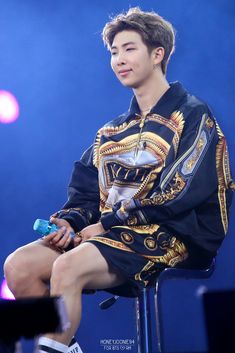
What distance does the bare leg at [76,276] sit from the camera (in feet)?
4.95

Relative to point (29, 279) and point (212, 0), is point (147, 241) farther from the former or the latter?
point (212, 0)

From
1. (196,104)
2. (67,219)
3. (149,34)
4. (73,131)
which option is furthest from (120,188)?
(73,131)

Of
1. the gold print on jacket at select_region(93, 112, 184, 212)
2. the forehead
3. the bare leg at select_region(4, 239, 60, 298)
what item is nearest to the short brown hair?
the forehead

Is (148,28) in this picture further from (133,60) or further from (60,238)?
(60,238)

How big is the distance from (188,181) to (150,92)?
401mm

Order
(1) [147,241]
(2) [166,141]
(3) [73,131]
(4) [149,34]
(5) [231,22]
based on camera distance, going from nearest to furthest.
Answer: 1. (1) [147,241]
2. (2) [166,141]
3. (4) [149,34]
4. (5) [231,22]
5. (3) [73,131]

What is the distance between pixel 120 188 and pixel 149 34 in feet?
1.65

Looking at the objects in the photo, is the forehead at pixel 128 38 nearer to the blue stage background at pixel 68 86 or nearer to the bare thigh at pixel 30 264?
the blue stage background at pixel 68 86

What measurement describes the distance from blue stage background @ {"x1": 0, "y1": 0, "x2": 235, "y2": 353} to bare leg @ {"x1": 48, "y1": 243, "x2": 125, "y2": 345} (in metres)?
0.82

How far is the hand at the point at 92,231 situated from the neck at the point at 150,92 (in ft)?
1.33

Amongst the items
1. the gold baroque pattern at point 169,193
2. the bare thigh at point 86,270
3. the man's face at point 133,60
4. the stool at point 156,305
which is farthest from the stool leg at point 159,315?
the man's face at point 133,60

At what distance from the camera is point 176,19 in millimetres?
2387

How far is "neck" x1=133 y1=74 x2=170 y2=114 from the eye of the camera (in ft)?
6.48

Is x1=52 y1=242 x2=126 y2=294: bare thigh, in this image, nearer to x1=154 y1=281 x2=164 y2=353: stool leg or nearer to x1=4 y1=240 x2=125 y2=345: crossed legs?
x1=4 y1=240 x2=125 y2=345: crossed legs
